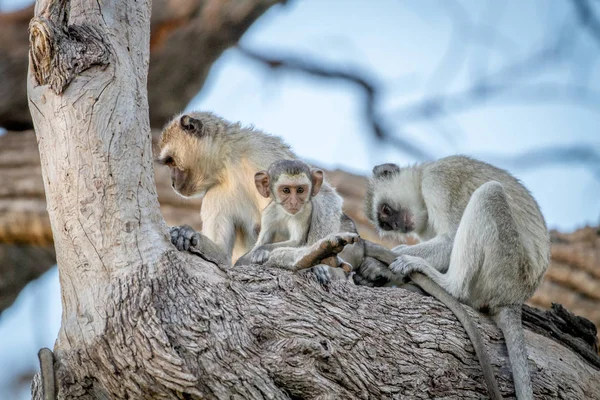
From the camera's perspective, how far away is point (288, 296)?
13.8 ft

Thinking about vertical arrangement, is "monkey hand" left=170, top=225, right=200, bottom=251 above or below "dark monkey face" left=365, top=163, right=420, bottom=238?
below

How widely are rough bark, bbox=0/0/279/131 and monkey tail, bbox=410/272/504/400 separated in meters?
5.82

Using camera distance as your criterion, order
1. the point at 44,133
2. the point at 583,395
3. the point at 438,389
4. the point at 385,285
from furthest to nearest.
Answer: the point at 385,285 → the point at 583,395 → the point at 438,389 → the point at 44,133

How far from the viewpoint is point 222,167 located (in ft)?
18.9

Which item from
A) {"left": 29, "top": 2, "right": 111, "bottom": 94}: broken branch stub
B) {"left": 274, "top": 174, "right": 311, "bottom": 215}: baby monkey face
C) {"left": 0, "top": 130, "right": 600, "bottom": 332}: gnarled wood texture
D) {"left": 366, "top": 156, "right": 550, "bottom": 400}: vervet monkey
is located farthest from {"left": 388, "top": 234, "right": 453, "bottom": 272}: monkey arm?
{"left": 0, "top": 130, "right": 600, "bottom": 332}: gnarled wood texture

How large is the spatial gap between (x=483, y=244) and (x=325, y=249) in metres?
1.56

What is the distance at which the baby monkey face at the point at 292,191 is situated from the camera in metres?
4.98

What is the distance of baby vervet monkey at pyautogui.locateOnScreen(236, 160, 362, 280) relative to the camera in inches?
197

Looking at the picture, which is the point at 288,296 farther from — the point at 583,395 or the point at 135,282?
the point at 583,395

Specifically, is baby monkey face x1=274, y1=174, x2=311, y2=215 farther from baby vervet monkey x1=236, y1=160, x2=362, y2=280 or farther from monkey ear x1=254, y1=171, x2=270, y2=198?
monkey ear x1=254, y1=171, x2=270, y2=198

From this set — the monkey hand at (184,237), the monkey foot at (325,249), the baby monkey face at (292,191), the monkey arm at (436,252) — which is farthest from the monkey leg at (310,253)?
the monkey arm at (436,252)

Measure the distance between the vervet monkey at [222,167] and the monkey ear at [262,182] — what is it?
11.4 inches

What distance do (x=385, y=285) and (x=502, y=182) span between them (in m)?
1.26

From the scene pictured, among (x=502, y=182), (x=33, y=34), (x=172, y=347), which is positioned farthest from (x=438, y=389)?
(x=33, y=34)
